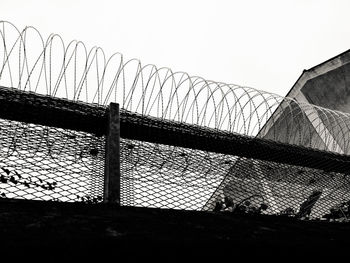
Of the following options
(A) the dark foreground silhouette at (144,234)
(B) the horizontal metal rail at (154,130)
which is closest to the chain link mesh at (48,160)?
(B) the horizontal metal rail at (154,130)

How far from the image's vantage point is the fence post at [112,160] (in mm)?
2223

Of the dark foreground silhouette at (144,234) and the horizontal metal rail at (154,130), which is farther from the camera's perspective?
the horizontal metal rail at (154,130)

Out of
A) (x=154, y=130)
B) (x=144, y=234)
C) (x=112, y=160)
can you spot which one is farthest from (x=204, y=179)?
(x=144, y=234)

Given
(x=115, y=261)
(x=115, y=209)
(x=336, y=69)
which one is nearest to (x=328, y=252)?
(x=115, y=261)

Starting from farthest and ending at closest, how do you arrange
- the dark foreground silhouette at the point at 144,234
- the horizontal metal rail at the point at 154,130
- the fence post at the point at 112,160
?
the horizontal metal rail at the point at 154,130, the fence post at the point at 112,160, the dark foreground silhouette at the point at 144,234

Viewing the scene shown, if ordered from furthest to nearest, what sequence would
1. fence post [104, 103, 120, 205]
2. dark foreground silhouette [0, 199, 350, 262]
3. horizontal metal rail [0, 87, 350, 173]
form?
horizontal metal rail [0, 87, 350, 173] < fence post [104, 103, 120, 205] < dark foreground silhouette [0, 199, 350, 262]

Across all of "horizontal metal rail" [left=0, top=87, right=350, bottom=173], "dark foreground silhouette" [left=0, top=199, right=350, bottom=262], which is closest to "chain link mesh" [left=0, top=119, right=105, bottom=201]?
"horizontal metal rail" [left=0, top=87, right=350, bottom=173]

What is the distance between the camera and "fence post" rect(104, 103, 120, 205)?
2223 millimetres

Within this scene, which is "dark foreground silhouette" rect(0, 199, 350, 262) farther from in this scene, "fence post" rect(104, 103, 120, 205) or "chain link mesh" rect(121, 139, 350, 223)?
"chain link mesh" rect(121, 139, 350, 223)

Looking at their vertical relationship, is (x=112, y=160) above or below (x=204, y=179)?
above

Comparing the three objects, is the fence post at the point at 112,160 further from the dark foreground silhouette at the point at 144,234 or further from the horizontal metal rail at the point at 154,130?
the dark foreground silhouette at the point at 144,234

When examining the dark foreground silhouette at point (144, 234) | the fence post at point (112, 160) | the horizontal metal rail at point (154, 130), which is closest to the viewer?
the dark foreground silhouette at point (144, 234)

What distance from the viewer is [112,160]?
8.09ft

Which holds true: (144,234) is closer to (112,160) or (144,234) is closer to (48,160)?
(112,160)
